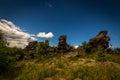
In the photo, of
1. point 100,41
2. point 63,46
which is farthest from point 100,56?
point 63,46

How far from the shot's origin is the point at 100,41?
317ft

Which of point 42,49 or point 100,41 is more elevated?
point 100,41

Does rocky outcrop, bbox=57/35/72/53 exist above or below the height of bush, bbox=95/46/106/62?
above

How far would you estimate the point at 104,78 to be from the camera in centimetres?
1473

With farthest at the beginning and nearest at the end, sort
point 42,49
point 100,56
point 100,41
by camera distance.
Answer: point 100,41
point 42,49
point 100,56

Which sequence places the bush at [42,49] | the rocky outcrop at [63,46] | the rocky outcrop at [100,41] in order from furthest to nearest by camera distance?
the rocky outcrop at [63,46]
the rocky outcrop at [100,41]
the bush at [42,49]

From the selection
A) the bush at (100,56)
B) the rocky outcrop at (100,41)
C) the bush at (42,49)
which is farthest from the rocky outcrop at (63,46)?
the bush at (100,56)

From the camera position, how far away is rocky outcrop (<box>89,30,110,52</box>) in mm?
94131

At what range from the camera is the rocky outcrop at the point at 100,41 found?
94.1 metres

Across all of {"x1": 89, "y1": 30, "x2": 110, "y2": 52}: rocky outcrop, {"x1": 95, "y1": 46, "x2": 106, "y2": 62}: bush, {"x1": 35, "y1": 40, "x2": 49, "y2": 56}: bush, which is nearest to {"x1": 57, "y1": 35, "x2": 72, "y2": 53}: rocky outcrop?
{"x1": 35, "y1": 40, "x2": 49, "y2": 56}: bush

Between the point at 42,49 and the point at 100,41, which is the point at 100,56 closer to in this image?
the point at 42,49

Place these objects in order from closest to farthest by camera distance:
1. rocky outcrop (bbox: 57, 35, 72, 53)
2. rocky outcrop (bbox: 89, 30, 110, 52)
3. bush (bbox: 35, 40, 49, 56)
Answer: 1. bush (bbox: 35, 40, 49, 56)
2. rocky outcrop (bbox: 89, 30, 110, 52)
3. rocky outcrop (bbox: 57, 35, 72, 53)

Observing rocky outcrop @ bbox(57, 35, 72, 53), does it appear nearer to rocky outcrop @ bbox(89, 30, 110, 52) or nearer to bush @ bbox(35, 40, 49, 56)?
bush @ bbox(35, 40, 49, 56)

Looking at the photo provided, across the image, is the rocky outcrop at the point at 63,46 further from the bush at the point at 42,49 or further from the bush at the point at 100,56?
the bush at the point at 100,56
